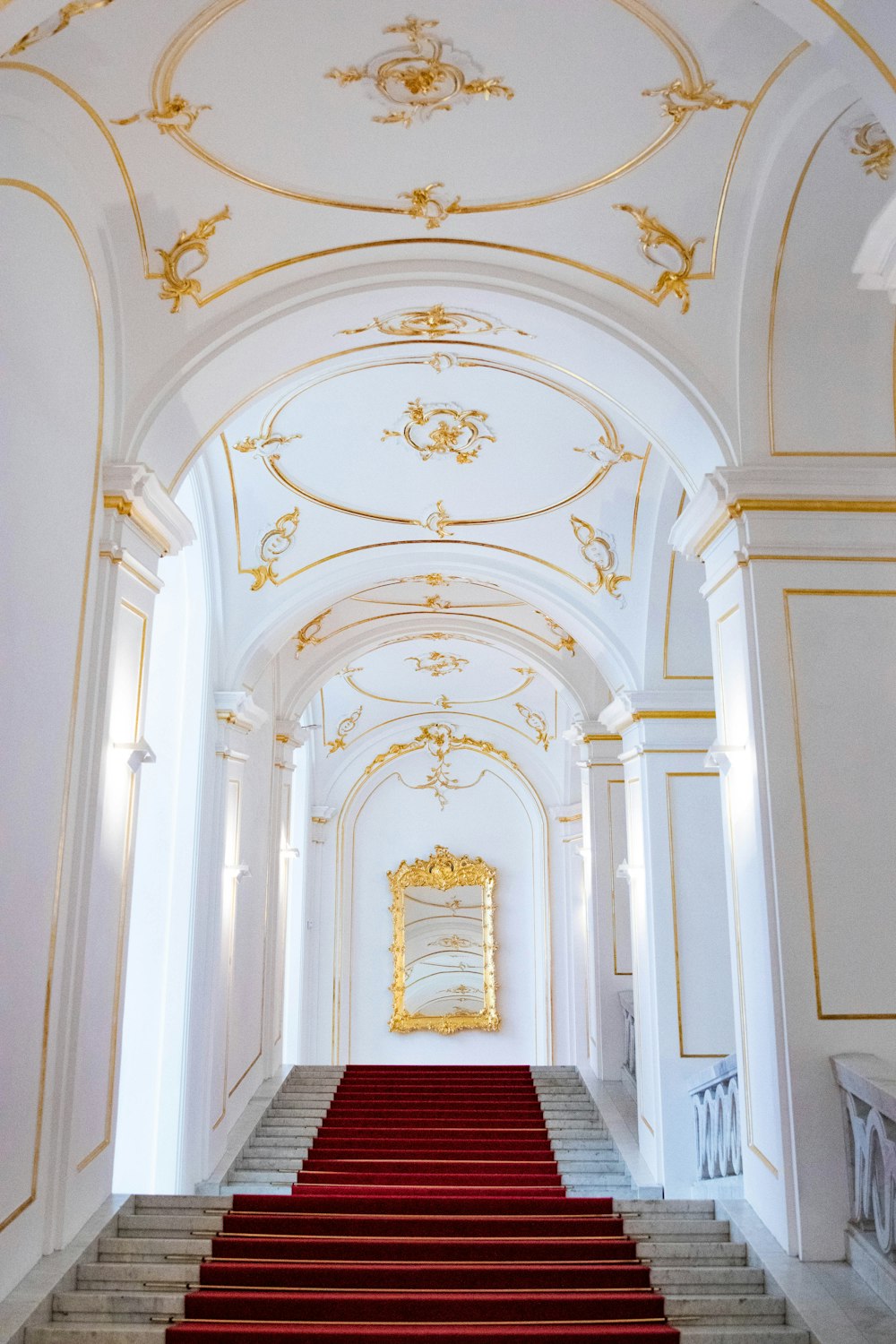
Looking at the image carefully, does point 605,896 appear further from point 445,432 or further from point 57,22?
point 57,22

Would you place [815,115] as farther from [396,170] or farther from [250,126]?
[250,126]

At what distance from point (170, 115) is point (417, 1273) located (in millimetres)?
5118

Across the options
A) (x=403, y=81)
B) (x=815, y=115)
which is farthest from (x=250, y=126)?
(x=815, y=115)

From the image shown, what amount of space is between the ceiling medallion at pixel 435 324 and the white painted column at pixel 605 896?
5.90m

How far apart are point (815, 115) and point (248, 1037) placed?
9.34m

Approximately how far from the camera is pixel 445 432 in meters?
8.64

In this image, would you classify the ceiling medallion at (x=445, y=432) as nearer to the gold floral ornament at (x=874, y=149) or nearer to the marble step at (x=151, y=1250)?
the gold floral ornament at (x=874, y=149)

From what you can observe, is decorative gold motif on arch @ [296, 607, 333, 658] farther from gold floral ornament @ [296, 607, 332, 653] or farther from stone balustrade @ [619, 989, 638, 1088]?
stone balustrade @ [619, 989, 638, 1088]

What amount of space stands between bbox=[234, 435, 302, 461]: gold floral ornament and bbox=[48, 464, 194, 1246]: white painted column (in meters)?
2.61

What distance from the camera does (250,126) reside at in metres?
4.96

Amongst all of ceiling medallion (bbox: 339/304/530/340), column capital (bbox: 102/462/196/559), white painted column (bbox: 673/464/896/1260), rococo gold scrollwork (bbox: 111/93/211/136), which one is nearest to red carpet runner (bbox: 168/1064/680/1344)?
white painted column (bbox: 673/464/896/1260)

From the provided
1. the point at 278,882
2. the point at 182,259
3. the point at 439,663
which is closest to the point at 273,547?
the point at 278,882

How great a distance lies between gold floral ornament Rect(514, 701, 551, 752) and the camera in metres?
17.3

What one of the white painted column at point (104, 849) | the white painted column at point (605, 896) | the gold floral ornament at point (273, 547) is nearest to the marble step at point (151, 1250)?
the white painted column at point (104, 849)
